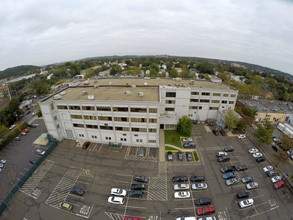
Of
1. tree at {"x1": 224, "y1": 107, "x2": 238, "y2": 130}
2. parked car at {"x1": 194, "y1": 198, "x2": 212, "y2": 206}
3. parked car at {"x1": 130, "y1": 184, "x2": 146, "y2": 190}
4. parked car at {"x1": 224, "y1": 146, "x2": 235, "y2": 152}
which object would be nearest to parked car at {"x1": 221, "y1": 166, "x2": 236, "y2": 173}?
parked car at {"x1": 224, "y1": 146, "x2": 235, "y2": 152}

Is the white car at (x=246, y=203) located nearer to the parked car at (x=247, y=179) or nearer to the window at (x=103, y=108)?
the parked car at (x=247, y=179)

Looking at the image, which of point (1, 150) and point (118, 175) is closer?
point (118, 175)

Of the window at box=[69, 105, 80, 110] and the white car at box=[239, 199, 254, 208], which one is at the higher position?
the window at box=[69, 105, 80, 110]

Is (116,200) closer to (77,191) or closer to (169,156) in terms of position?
(77,191)

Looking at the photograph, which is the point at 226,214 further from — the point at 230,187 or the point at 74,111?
the point at 74,111

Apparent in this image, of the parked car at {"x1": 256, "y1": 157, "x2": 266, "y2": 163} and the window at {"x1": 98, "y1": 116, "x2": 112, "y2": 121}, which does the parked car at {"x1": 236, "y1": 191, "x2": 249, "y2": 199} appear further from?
the window at {"x1": 98, "y1": 116, "x2": 112, "y2": 121}

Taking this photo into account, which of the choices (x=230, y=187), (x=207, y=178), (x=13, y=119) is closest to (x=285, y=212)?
(x=230, y=187)

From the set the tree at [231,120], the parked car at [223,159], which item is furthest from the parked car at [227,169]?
the tree at [231,120]
